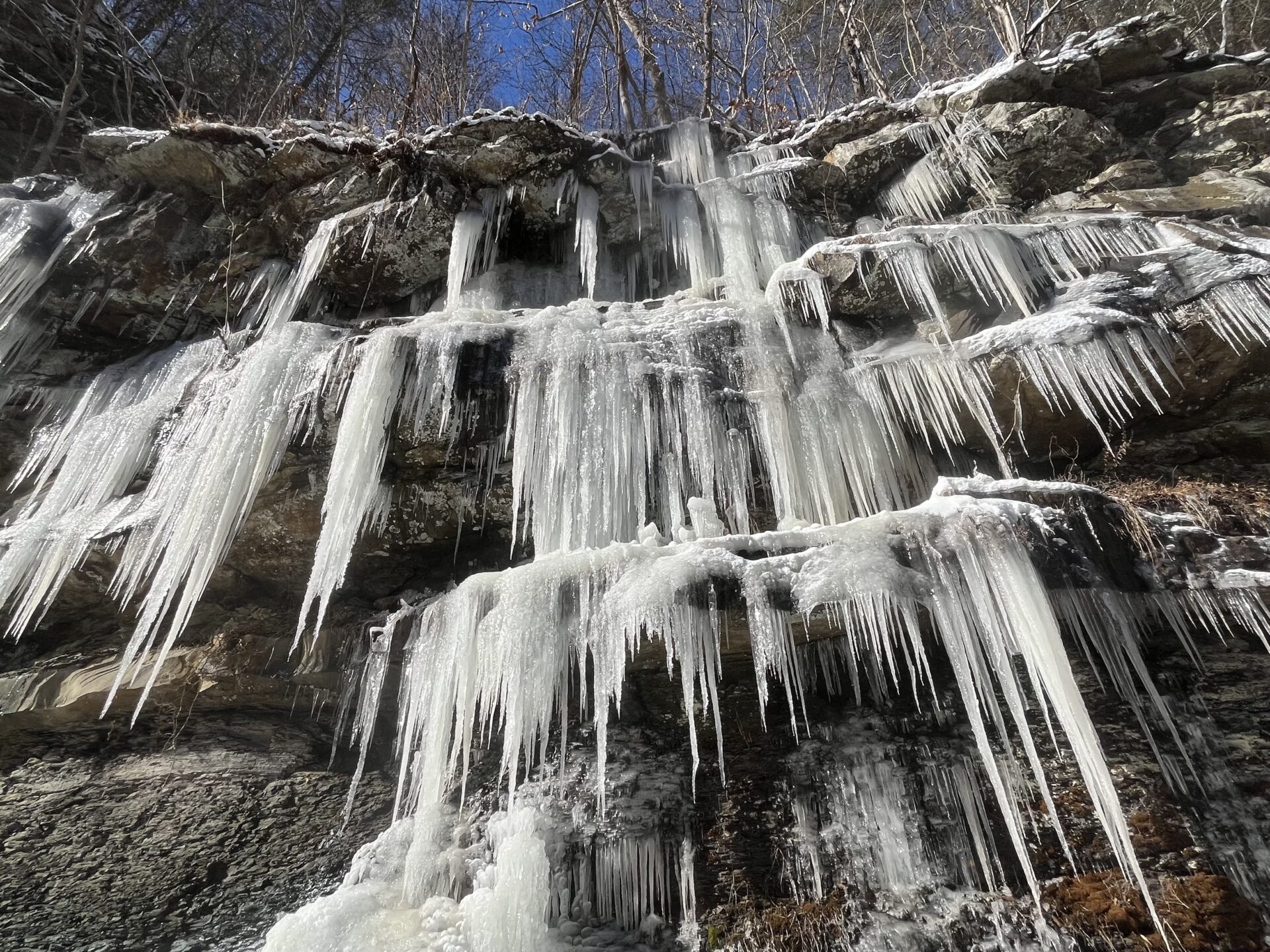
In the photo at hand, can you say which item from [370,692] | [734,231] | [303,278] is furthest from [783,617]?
[303,278]

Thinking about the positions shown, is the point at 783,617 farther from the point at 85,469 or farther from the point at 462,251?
the point at 85,469

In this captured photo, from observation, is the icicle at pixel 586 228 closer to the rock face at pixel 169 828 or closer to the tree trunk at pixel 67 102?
the rock face at pixel 169 828

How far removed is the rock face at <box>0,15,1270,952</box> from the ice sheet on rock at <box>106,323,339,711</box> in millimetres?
63

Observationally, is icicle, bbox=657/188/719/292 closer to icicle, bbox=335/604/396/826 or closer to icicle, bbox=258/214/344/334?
icicle, bbox=258/214/344/334

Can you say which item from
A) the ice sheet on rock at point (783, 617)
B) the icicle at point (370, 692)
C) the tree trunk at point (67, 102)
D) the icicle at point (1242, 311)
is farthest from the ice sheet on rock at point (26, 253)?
the icicle at point (1242, 311)

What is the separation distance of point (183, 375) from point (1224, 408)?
7.65m

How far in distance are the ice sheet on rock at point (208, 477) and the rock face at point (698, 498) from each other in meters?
0.06

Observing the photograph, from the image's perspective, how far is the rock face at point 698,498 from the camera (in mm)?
3264

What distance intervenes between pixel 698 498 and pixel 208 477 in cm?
318

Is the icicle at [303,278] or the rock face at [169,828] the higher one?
the icicle at [303,278]

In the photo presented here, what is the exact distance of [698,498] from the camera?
4.21m

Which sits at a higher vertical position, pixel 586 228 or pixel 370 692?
pixel 586 228

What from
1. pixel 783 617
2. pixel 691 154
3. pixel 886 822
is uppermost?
pixel 691 154

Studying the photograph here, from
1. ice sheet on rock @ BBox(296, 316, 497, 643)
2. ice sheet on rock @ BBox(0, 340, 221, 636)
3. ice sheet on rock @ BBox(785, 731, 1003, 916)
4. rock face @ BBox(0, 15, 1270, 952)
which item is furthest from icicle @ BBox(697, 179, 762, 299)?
ice sheet on rock @ BBox(0, 340, 221, 636)
